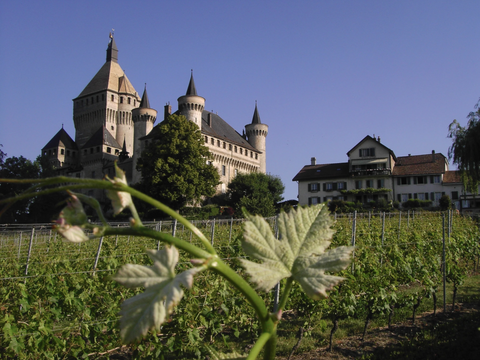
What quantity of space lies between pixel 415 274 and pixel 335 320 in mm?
2248

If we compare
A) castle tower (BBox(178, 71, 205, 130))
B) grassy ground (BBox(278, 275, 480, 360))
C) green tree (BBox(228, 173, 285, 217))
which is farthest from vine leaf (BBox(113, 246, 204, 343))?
castle tower (BBox(178, 71, 205, 130))

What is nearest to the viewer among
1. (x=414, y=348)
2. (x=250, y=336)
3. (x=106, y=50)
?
(x=414, y=348)

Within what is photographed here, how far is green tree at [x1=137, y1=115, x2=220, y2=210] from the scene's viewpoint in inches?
1371

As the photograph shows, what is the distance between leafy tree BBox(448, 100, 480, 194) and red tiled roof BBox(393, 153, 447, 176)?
56.7ft

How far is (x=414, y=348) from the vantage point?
17.3 feet

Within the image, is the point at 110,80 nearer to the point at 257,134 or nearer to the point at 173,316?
the point at 257,134

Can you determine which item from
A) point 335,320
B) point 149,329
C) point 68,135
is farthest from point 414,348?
point 68,135

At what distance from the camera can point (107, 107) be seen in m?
65.1

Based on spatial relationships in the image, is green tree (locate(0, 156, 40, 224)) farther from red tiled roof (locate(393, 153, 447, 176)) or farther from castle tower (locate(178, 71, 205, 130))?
red tiled roof (locate(393, 153, 447, 176))

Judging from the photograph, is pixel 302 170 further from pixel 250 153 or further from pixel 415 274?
pixel 415 274

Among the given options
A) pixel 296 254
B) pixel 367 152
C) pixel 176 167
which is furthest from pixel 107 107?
pixel 296 254

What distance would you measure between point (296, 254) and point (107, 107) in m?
69.1

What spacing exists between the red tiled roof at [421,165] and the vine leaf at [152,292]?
45.0 meters

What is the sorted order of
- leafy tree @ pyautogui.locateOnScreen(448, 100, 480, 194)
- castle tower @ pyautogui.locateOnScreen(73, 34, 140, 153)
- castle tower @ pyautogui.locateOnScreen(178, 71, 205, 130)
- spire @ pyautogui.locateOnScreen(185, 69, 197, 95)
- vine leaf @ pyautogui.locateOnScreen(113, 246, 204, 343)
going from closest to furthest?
vine leaf @ pyautogui.locateOnScreen(113, 246, 204, 343) → leafy tree @ pyautogui.locateOnScreen(448, 100, 480, 194) → castle tower @ pyautogui.locateOnScreen(178, 71, 205, 130) → spire @ pyautogui.locateOnScreen(185, 69, 197, 95) → castle tower @ pyautogui.locateOnScreen(73, 34, 140, 153)
